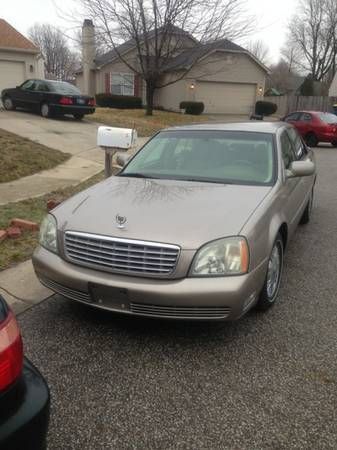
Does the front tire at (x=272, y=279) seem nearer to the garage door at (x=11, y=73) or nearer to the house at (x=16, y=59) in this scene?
the house at (x=16, y=59)

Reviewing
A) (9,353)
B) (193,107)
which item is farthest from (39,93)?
(9,353)

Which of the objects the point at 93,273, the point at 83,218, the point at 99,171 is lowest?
the point at 99,171

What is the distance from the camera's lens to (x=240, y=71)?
2998cm

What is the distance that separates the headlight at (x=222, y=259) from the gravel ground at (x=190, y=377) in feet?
1.99

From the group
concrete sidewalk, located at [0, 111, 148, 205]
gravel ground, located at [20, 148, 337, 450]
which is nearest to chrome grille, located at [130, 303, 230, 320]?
gravel ground, located at [20, 148, 337, 450]

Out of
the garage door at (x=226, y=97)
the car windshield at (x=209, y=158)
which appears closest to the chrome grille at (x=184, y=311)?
the car windshield at (x=209, y=158)

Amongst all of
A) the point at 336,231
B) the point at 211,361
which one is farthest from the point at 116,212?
the point at 336,231

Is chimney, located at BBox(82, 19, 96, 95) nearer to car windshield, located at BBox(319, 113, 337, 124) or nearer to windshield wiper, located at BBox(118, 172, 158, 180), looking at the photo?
car windshield, located at BBox(319, 113, 337, 124)

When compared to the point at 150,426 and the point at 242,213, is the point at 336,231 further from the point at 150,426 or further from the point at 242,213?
the point at 150,426

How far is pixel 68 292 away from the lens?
3.23 m

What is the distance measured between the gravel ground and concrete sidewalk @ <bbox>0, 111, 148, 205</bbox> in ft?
12.7

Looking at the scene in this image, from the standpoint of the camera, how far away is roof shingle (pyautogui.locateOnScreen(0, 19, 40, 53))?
23.6 m

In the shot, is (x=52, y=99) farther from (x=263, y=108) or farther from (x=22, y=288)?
(x=263, y=108)

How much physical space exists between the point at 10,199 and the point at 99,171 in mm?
3111
